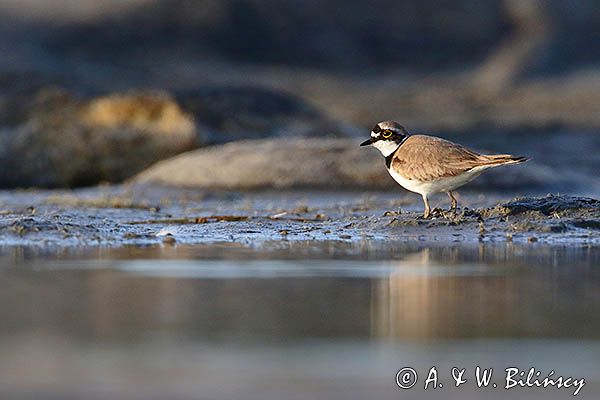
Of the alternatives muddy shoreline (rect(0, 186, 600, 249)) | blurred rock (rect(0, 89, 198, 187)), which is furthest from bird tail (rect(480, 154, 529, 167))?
blurred rock (rect(0, 89, 198, 187))

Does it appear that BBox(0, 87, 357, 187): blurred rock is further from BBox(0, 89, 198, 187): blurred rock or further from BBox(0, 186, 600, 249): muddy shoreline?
BBox(0, 186, 600, 249): muddy shoreline

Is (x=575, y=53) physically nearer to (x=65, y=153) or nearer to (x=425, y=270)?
(x=65, y=153)

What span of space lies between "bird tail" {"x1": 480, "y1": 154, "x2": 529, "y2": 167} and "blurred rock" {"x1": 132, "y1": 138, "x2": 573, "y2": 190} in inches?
142

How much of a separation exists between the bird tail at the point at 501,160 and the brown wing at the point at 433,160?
0.15 feet

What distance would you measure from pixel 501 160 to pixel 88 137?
7104mm

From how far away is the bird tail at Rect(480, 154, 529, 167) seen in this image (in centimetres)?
748

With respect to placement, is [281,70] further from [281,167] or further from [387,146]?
[387,146]

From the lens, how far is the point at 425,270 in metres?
5.89

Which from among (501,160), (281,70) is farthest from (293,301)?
(281,70)

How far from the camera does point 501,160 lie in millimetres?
7527

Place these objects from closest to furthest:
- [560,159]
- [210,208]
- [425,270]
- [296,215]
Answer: [425,270]
[296,215]
[210,208]
[560,159]

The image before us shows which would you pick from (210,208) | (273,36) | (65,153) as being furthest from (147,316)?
(273,36)

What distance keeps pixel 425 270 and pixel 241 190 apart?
577 cm

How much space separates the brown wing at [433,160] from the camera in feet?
25.5
